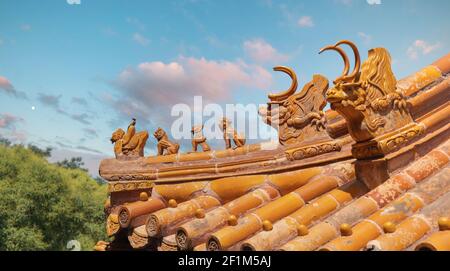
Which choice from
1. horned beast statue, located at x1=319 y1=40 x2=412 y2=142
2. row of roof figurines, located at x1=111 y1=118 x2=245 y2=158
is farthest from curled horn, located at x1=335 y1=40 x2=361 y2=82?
row of roof figurines, located at x1=111 y1=118 x2=245 y2=158

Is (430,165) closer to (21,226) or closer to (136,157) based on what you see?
(136,157)

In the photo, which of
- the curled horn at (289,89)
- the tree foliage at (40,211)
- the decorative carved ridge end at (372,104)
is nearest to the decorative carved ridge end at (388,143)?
the decorative carved ridge end at (372,104)

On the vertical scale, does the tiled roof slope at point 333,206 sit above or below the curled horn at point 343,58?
below

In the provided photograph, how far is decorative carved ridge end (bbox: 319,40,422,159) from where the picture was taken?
14.7ft

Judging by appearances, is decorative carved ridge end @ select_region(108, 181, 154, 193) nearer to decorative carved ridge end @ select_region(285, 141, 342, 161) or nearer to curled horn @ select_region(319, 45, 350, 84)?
decorative carved ridge end @ select_region(285, 141, 342, 161)

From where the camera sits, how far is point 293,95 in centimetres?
673

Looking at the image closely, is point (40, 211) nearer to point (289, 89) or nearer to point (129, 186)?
point (129, 186)

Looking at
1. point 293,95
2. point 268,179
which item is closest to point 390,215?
point 268,179

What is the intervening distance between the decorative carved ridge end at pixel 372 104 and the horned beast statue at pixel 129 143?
497 centimetres

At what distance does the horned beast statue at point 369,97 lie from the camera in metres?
4.46

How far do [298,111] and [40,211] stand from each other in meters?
23.7

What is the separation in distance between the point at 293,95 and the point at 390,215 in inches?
134

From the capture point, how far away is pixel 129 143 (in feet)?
26.9

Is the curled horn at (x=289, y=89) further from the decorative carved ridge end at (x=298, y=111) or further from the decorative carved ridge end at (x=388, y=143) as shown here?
the decorative carved ridge end at (x=388, y=143)
